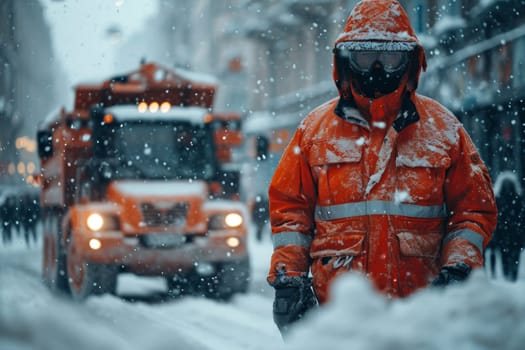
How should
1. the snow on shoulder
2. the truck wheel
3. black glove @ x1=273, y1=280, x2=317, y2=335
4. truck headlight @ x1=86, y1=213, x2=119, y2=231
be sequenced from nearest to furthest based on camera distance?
the snow on shoulder < black glove @ x1=273, y1=280, x2=317, y2=335 < truck headlight @ x1=86, y1=213, x2=119, y2=231 < the truck wheel

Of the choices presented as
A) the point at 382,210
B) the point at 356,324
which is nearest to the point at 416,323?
the point at 356,324

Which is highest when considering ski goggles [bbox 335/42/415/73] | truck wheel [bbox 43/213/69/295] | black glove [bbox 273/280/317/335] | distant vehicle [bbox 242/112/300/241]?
ski goggles [bbox 335/42/415/73]

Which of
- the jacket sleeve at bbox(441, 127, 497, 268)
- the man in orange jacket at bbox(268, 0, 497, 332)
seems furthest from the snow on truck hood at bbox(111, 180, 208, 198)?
the jacket sleeve at bbox(441, 127, 497, 268)

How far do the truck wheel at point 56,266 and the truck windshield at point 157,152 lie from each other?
1.61 metres

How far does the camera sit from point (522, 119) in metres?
16.5

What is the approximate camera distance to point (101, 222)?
1004cm

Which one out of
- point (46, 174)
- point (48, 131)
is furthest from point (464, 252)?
point (46, 174)

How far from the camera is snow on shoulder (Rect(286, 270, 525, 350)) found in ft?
6.17

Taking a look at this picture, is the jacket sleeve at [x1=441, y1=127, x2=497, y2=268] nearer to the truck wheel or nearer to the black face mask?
the black face mask

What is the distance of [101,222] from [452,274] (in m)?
7.10

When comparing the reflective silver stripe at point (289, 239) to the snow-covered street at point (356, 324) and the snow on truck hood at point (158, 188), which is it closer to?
the snow-covered street at point (356, 324)

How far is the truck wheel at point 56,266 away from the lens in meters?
11.2

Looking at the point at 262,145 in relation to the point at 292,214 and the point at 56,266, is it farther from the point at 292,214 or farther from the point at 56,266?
the point at 292,214

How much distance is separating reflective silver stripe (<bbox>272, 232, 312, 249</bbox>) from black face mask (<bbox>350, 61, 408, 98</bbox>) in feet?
2.19
